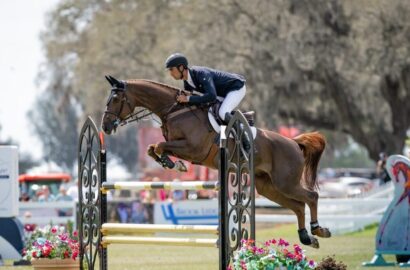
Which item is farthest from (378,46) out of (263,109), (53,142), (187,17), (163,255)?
(53,142)

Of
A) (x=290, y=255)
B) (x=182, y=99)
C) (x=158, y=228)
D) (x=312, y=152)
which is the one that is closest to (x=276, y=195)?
(x=312, y=152)

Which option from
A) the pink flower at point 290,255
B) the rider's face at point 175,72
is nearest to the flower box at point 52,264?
the rider's face at point 175,72

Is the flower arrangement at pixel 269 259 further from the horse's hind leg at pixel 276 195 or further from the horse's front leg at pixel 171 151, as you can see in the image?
the horse's hind leg at pixel 276 195

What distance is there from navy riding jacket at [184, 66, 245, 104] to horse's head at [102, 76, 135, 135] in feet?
2.43

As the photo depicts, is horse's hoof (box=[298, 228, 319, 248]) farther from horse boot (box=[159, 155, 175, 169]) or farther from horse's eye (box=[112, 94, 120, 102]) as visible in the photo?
horse's eye (box=[112, 94, 120, 102])

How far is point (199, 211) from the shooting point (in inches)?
963

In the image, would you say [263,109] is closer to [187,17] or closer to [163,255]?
[187,17]

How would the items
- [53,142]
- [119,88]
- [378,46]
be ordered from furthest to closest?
1. [53,142]
2. [378,46]
3. [119,88]

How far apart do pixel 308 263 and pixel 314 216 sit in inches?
125

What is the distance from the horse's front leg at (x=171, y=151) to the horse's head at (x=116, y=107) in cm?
56

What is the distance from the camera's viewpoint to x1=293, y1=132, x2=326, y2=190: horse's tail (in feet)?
42.8

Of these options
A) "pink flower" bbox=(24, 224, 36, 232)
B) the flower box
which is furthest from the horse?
"pink flower" bbox=(24, 224, 36, 232)

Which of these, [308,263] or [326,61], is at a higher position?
→ [326,61]

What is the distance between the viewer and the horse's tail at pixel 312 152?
13031mm
